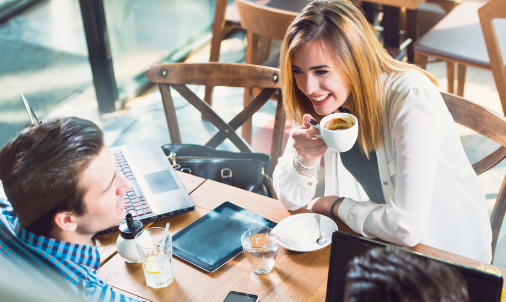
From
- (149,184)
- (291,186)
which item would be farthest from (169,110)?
(291,186)

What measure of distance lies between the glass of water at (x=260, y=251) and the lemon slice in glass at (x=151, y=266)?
188 millimetres

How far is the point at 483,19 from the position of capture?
2.13 metres

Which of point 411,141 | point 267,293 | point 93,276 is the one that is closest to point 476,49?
point 411,141

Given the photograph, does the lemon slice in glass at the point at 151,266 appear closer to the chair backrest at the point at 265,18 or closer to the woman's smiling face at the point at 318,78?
the woman's smiling face at the point at 318,78

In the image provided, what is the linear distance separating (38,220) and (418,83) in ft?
3.18

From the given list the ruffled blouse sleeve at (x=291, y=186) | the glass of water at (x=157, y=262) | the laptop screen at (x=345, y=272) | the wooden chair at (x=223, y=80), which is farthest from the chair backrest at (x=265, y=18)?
the laptop screen at (x=345, y=272)

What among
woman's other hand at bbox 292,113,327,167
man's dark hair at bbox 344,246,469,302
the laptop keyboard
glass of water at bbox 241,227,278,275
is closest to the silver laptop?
the laptop keyboard

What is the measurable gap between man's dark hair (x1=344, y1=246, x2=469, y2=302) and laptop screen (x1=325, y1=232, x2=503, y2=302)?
22 centimetres

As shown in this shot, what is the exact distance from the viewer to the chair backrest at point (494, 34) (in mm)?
2074

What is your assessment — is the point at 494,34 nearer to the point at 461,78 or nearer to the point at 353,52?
the point at 461,78

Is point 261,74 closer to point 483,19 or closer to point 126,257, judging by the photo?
point 126,257

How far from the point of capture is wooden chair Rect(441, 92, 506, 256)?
49.4 inches

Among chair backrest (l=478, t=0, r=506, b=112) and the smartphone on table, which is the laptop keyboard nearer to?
the smartphone on table

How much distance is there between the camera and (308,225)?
109cm
